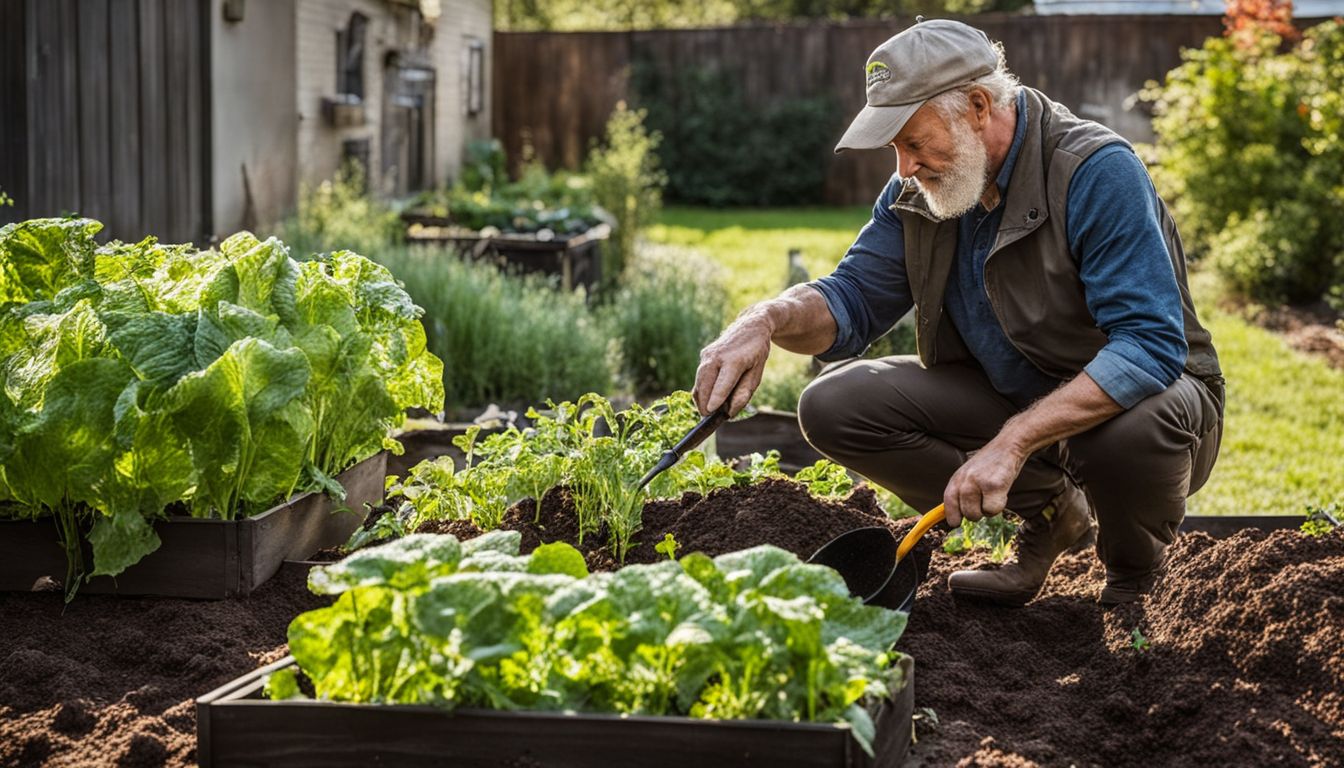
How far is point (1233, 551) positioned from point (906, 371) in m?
1.04

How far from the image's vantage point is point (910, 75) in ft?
10.5

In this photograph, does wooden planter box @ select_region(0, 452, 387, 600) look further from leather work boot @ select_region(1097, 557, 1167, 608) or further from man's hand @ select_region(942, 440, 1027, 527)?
leather work boot @ select_region(1097, 557, 1167, 608)

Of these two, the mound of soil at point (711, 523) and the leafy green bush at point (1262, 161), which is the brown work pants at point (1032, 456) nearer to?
the mound of soil at point (711, 523)

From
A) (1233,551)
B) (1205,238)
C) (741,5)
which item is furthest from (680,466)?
(741,5)

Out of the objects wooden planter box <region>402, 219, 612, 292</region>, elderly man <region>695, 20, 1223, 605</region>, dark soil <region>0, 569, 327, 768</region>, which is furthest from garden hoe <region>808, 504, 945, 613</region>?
wooden planter box <region>402, 219, 612, 292</region>

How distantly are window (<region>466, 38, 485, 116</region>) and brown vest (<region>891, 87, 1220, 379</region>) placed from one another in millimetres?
12449

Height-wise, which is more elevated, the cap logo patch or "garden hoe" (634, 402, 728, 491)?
the cap logo patch

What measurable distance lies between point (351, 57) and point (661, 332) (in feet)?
15.5

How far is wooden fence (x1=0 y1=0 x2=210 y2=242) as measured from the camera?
6047 millimetres

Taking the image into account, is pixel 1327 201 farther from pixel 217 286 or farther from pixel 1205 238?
pixel 217 286

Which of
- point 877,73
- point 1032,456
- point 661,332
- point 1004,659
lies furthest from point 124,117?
point 1004,659

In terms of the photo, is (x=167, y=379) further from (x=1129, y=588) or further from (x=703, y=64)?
(x=703, y=64)

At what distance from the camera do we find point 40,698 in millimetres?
2641

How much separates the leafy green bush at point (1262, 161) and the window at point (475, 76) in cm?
710
